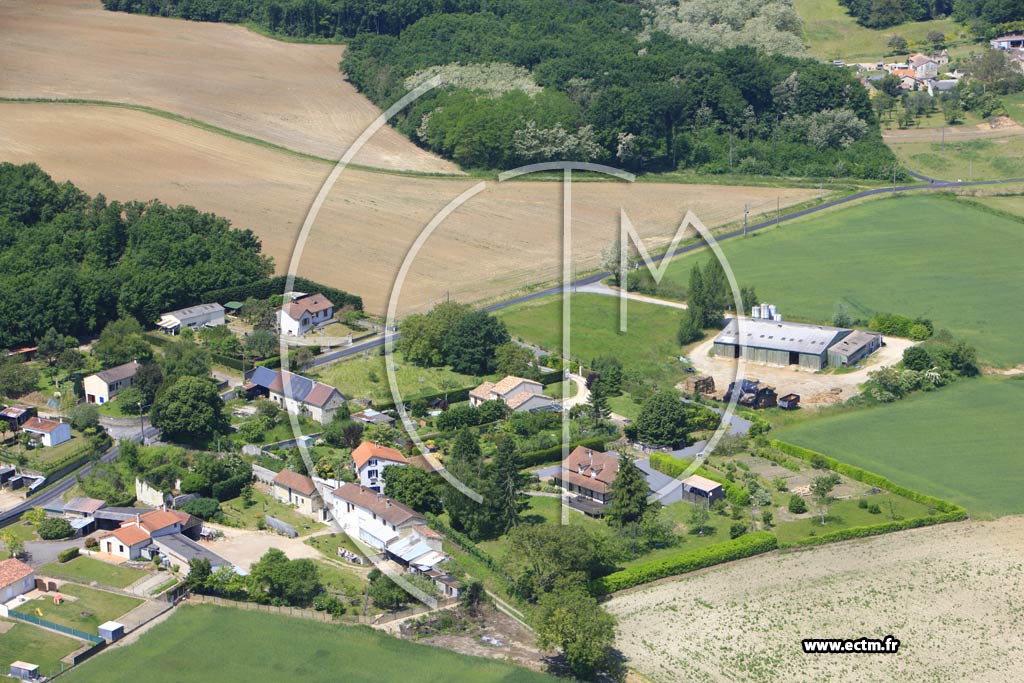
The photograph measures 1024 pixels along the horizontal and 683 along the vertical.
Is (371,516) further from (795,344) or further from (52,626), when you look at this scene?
(795,344)

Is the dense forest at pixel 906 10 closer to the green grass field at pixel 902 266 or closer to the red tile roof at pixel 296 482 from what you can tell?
the green grass field at pixel 902 266

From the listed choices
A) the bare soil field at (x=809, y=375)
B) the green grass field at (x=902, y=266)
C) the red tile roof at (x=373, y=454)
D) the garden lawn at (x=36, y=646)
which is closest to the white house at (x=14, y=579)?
the garden lawn at (x=36, y=646)

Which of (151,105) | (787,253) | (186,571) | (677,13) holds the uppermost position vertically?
(677,13)

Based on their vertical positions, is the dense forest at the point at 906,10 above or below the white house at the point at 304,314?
above

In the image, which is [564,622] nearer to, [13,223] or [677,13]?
[13,223]

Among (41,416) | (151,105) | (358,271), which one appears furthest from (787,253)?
(151,105)

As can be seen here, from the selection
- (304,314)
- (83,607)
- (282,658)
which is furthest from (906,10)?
(83,607)

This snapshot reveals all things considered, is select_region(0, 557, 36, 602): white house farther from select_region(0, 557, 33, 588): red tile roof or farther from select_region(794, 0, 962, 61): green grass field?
select_region(794, 0, 962, 61): green grass field
